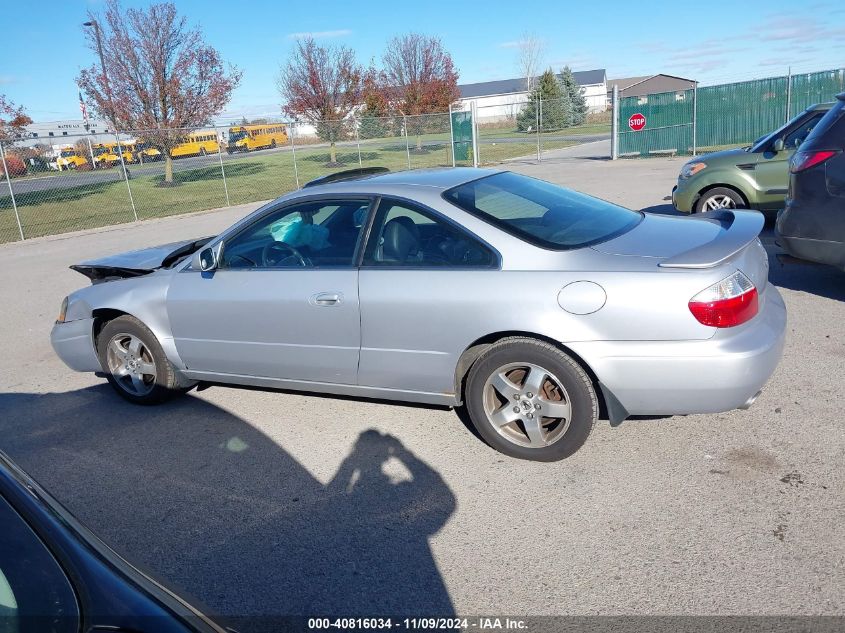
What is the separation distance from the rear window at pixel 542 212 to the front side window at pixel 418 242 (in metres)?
0.17

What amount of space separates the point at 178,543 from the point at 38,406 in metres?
2.77

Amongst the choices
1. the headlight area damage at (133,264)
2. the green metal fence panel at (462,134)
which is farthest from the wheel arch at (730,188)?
the green metal fence panel at (462,134)

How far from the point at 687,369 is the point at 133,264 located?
404 centimetres

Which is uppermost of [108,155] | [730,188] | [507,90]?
[507,90]

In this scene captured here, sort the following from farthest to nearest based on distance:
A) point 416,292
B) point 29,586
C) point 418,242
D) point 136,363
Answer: point 136,363
point 418,242
point 416,292
point 29,586

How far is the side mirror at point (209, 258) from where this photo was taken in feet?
15.5

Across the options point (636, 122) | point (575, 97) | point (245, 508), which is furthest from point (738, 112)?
point (575, 97)

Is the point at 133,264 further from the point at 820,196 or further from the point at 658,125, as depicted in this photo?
the point at 658,125

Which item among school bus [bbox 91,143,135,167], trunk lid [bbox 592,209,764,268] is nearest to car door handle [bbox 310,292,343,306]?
trunk lid [bbox 592,209,764,268]

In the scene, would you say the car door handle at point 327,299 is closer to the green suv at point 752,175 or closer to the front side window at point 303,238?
the front side window at point 303,238

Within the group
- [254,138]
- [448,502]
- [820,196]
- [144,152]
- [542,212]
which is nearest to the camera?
[448,502]

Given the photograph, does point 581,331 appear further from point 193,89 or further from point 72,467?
point 193,89

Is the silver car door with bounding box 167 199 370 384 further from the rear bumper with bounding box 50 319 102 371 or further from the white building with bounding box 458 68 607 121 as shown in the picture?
the white building with bounding box 458 68 607 121

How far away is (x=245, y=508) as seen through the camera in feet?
12.3
